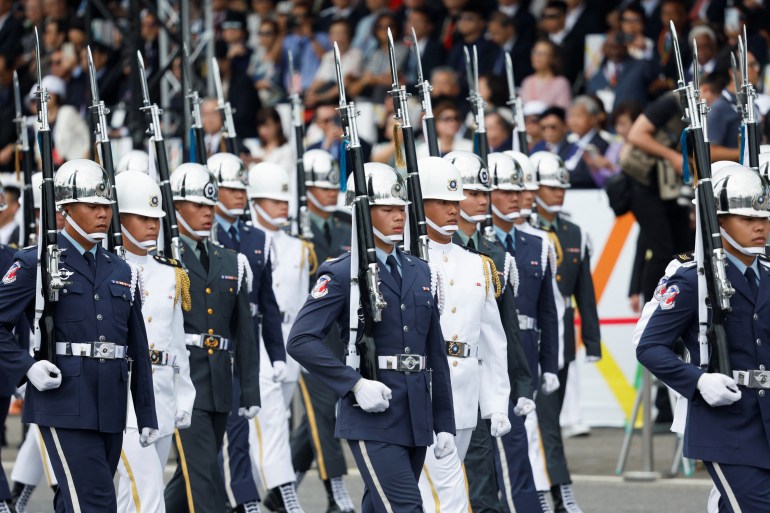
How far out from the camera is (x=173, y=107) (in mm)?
17344

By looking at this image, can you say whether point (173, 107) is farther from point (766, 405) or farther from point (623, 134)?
point (766, 405)

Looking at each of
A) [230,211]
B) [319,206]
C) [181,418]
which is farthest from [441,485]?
[319,206]

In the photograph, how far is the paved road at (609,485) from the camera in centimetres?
1203

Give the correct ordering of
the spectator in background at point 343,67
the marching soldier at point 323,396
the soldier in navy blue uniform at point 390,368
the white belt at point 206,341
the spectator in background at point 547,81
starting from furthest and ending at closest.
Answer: the spectator in background at point 343,67
the spectator in background at point 547,81
the marching soldier at point 323,396
the white belt at point 206,341
the soldier in navy blue uniform at point 390,368

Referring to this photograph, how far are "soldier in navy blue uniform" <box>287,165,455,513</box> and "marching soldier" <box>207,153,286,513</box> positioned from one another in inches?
80.6

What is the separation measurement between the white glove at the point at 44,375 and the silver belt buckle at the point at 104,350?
252 millimetres

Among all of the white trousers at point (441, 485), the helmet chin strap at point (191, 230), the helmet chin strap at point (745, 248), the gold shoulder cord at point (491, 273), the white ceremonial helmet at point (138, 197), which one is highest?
the white ceremonial helmet at point (138, 197)

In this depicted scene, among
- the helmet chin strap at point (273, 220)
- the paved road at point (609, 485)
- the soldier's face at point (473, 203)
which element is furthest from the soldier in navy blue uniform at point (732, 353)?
the helmet chin strap at point (273, 220)

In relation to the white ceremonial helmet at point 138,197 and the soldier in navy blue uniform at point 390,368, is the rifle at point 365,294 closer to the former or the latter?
the soldier in navy blue uniform at point 390,368

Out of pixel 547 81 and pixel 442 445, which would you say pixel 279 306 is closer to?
pixel 442 445

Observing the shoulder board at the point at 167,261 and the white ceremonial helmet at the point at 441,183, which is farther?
the shoulder board at the point at 167,261

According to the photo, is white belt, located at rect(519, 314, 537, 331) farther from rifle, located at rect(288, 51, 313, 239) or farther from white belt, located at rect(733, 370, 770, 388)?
white belt, located at rect(733, 370, 770, 388)

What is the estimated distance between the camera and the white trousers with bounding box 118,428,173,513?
30.6ft

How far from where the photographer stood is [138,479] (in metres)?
9.37
